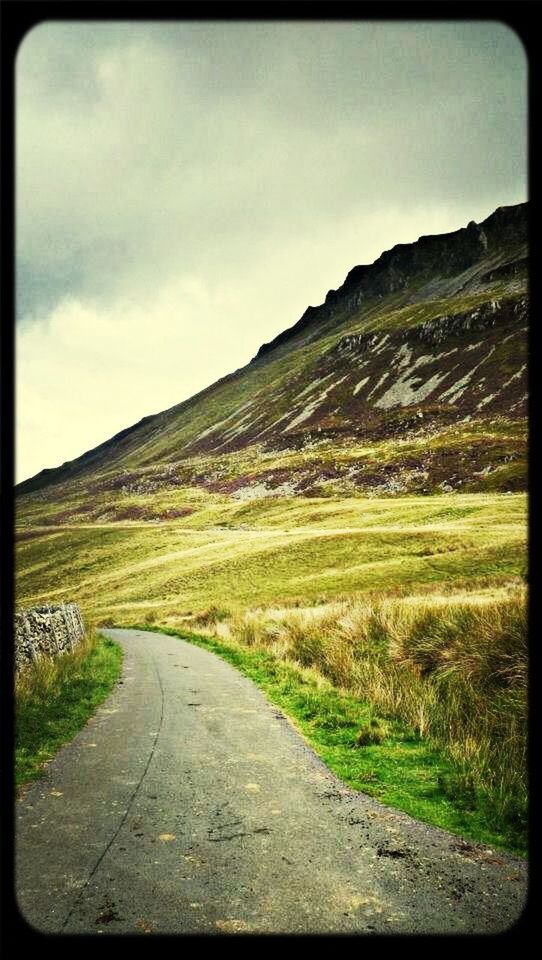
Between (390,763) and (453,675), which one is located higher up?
(453,675)

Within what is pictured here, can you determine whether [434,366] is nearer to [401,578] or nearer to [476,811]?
[401,578]

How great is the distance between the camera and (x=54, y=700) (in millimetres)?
10758

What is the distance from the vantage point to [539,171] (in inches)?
131

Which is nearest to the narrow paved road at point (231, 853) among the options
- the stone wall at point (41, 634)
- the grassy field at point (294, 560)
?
the stone wall at point (41, 634)

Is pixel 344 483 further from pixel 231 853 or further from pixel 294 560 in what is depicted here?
pixel 231 853

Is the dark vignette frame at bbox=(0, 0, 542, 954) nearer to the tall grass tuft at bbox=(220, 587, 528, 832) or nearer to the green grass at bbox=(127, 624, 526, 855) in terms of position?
the green grass at bbox=(127, 624, 526, 855)

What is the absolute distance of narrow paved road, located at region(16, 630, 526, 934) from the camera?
3818 mm

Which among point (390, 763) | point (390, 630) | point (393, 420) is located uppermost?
point (393, 420)

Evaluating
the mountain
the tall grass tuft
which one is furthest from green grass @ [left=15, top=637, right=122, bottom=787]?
the mountain

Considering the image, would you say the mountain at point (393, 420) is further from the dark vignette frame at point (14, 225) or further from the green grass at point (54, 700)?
the dark vignette frame at point (14, 225)

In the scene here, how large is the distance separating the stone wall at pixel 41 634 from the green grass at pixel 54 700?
1.32 ft

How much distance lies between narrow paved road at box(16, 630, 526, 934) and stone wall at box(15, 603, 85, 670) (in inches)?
Result: 261

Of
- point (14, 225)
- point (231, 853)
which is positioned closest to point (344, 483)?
point (231, 853)

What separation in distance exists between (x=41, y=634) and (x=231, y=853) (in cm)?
1232
